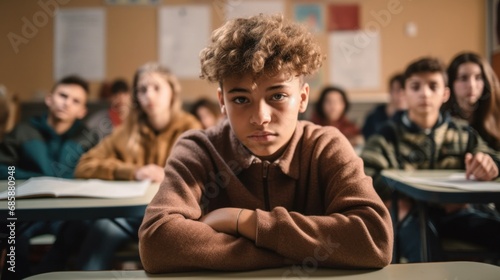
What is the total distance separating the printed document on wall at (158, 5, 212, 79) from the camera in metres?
4.89

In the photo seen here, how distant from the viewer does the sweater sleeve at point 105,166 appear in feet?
5.80

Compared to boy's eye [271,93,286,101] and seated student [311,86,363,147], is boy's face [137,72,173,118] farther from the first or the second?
seated student [311,86,363,147]

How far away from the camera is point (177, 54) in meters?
4.94

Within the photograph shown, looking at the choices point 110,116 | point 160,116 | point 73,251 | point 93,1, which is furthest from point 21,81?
point 73,251

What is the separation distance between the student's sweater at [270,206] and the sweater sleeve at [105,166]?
31.5 inches

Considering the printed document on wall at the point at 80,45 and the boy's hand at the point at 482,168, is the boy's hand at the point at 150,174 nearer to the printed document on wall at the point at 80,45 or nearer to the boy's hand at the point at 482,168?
the boy's hand at the point at 482,168

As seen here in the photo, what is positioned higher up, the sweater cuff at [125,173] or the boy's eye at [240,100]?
the boy's eye at [240,100]

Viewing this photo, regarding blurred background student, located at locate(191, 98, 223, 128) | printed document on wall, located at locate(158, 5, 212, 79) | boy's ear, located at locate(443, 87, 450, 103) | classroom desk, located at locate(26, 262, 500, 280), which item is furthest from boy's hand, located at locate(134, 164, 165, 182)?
printed document on wall, located at locate(158, 5, 212, 79)

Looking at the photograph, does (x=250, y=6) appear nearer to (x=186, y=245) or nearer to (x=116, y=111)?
(x=116, y=111)

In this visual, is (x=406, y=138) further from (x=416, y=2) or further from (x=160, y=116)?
(x=416, y=2)

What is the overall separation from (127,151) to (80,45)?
3490mm

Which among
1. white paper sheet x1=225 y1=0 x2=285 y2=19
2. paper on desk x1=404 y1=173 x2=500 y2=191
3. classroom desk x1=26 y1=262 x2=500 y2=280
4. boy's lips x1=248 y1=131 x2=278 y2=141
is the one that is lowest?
classroom desk x1=26 y1=262 x2=500 y2=280

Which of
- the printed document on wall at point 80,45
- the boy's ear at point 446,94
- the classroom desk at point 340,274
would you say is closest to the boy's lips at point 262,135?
the classroom desk at point 340,274

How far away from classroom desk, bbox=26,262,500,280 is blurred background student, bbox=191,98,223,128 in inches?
122
